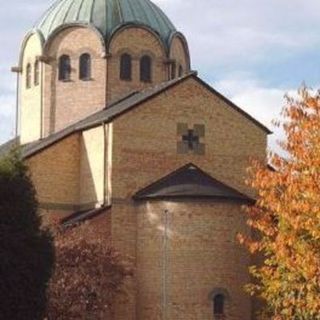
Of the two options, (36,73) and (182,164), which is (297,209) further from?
(36,73)

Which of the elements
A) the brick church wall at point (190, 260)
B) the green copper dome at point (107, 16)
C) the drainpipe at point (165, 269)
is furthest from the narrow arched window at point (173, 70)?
the drainpipe at point (165, 269)

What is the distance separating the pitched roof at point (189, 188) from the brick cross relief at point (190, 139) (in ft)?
2.09

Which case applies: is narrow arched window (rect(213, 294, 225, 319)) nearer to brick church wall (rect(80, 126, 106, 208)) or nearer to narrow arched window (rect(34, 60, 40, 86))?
brick church wall (rect(80, 126, 106, 208))

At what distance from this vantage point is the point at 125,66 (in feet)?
149

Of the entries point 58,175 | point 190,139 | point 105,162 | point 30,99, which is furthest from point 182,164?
point 30,99

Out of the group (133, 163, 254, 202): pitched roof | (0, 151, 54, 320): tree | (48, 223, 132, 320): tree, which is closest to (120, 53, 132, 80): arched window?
(133, 163, 254, 202): pitched roof

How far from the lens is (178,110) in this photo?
3962 centimetres

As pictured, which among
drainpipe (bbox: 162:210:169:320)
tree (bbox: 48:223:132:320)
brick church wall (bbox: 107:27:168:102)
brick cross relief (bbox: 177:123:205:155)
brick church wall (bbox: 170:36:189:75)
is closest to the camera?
tree (bbox: 48:223:132:320)

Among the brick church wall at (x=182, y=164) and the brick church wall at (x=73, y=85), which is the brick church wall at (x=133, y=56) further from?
the brick church wall at (x=182, y=164)

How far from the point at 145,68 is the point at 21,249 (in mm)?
22560

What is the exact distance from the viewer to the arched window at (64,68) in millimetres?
45875

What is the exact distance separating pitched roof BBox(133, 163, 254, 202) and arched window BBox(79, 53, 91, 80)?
26.8ft

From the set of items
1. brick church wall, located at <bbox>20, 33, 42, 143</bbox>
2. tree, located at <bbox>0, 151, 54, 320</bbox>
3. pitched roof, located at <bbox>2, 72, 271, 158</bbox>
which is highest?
brick church wall, located at <bbox>20, 33, 42, 143</bbox>

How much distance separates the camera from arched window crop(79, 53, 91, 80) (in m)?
45.4
